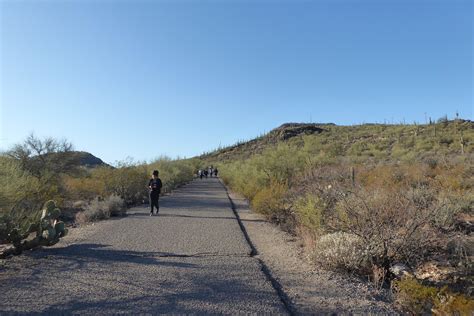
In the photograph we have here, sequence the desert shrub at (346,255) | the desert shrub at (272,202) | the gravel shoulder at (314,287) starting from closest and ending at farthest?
the gravel shoulder at (314,287) → the desert shrub at (346,255) → the desert shrub at (272,202)

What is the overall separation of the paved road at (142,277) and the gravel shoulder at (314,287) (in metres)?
0.39

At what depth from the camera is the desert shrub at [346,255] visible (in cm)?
834

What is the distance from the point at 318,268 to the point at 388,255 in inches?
55.2

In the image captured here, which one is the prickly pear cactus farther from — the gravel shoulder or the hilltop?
the hilltop

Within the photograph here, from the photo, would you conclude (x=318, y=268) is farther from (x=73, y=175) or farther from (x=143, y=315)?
(x=73, y=175)

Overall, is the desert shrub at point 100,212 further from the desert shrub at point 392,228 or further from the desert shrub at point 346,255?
the desert shrub at point 392,228

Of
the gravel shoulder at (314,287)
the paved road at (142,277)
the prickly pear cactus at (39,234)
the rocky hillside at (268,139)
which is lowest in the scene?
the gravel shoulder at (314,287)

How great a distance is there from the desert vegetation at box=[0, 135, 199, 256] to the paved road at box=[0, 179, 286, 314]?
1032mm

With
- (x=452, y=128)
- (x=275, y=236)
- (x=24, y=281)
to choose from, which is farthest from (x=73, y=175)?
(x=452, y=128)

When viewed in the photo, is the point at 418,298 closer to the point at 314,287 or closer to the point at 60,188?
the point at 314,287

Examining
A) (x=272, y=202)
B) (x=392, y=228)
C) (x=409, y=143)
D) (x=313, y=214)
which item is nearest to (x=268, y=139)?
(x=409, y=143)

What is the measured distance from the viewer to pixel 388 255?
28.2 ft

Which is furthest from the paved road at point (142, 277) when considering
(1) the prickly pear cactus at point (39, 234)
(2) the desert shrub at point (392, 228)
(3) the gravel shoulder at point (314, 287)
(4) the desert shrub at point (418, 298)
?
(2) the desert shrub at point (392, 228)

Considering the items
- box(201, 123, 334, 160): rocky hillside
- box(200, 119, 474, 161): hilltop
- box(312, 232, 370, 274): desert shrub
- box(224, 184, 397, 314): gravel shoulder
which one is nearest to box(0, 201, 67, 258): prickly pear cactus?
box(224, 184, 397, 314): gravel shoulder
